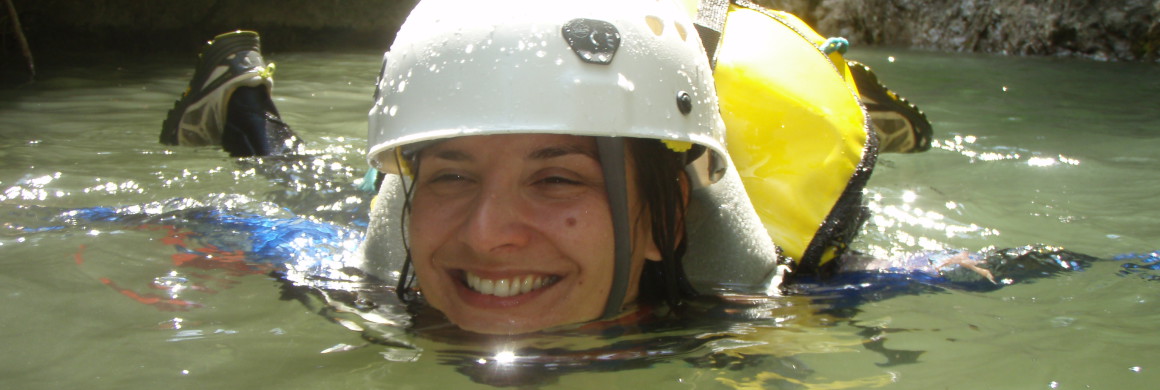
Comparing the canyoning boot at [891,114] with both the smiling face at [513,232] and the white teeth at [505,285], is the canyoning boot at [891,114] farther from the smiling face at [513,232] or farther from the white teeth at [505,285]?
the white teeth at [505,285]

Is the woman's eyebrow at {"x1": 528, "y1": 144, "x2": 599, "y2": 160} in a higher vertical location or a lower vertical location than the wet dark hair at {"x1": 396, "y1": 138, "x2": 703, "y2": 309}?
higher

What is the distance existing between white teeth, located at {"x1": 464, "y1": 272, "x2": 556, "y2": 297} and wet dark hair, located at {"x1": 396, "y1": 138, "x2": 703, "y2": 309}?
0.90 ft

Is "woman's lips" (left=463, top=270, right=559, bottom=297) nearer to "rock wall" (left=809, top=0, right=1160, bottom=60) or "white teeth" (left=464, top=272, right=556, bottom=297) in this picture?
"white teeth" (left=464, top=272, right=556, bottom=297)

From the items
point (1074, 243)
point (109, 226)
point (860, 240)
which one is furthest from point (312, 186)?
point (1074, 243)

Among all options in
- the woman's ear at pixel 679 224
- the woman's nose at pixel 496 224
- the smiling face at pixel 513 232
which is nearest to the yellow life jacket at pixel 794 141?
the woman's ear at pixel 679 224

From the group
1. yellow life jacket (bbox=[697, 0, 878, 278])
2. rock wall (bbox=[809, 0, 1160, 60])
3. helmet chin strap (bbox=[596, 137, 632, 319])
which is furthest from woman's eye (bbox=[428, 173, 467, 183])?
rock wall (bbox=[809, 0, 1160, 60])

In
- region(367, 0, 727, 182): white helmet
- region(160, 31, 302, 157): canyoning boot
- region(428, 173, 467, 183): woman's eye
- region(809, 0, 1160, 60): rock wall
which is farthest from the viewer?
region(809, 0, 1160, 60): rock wall

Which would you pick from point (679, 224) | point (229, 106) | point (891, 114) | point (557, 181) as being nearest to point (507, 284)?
point (557, 181)

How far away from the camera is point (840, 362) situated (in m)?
1.89

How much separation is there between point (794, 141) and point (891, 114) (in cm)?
88

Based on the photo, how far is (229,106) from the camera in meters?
3.97

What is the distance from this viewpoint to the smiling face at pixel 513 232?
1.97 meters

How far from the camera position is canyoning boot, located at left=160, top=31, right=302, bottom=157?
3.93 metres

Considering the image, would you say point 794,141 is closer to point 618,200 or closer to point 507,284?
point 618,200
